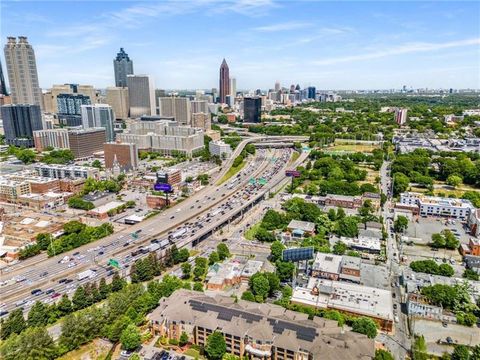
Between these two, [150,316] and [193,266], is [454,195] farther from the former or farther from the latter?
[150,316]

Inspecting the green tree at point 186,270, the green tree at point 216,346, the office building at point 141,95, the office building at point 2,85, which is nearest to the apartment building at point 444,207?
the green tree at point 186,270

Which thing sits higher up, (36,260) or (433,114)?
(433,114)

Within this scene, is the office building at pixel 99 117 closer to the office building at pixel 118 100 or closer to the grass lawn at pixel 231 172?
the office building at pixel 118 100

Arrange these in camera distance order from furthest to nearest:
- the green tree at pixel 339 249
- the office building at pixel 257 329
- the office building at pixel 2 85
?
the office building at pixel 2 85, the green tree at pixel 339 249, the office building at pixel 257 329

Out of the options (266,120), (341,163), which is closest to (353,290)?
(341,163)

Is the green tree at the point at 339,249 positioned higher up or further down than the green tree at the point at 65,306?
higher up

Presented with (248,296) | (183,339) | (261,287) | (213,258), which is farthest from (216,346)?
(213,258)
